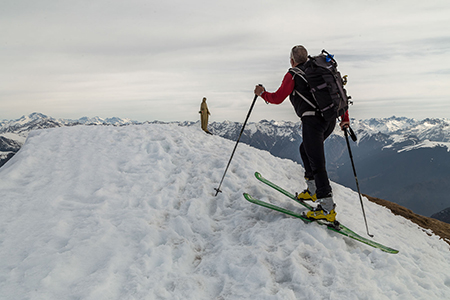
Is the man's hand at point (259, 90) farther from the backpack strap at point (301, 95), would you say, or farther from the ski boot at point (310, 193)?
the ski boot at point (310, 193)

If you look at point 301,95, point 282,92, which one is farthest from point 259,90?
point 301,95

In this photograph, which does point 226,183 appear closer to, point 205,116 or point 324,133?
point 324,133

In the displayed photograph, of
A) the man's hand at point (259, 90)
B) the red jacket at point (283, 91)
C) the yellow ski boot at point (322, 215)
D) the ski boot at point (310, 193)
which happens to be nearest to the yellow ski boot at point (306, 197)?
the ski boot at point (310, 193)

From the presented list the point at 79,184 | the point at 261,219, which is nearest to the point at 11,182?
the point at 79,184

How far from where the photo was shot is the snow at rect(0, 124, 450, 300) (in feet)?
14.6

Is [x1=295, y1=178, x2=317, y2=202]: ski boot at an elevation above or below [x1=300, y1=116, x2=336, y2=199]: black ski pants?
below

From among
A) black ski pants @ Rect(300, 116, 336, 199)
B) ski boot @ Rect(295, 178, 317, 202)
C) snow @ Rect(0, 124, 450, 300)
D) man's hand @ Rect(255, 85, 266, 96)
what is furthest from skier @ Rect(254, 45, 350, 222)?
ski boot @ Rect(295, 178, 317, 202)

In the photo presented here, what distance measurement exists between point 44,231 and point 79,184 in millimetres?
2451

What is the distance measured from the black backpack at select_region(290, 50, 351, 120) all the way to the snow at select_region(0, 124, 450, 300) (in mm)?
2801

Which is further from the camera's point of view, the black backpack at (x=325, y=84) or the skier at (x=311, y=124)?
the skier at (x=311, y=124)

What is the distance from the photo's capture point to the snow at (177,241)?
4.44m

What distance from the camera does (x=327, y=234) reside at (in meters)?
5.52

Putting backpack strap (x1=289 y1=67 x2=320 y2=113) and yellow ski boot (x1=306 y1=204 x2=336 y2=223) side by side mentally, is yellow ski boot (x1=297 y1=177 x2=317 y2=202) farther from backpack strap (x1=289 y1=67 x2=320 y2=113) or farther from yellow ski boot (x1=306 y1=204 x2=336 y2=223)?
backpack strap (x1=289 y1=67 x2=320 y2=113)

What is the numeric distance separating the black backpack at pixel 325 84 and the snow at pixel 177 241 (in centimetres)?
280
